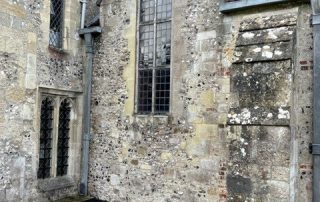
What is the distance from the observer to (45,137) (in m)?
9.15

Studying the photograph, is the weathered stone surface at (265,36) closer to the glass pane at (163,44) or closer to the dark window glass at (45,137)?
the glass pane at (163,44)

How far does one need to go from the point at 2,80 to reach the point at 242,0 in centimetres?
536

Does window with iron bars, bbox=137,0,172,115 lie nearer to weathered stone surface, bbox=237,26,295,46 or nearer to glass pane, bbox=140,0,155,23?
glass pane, bbox=140,0,155,23

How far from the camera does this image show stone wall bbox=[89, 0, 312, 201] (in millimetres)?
6609

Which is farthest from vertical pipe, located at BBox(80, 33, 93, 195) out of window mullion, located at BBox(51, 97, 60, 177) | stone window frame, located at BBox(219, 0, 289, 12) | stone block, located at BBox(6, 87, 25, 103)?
stone window frame, located at BBox(219, 0, 289, 12)

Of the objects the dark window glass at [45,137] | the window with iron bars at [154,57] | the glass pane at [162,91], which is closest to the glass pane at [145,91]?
the window with iron bars at [154,57]

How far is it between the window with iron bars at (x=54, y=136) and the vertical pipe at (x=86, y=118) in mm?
447

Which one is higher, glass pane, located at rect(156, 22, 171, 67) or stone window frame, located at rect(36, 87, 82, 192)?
glass pane, located at rect(156, 22, 171, 67)

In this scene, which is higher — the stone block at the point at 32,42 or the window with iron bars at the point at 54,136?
the stone block at the point at 32,42

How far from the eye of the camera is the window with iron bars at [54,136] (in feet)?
29.8

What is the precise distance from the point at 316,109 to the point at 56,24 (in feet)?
22.0

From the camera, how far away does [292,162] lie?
6.54 meters

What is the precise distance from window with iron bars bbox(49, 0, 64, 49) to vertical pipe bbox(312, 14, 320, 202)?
20.5 ft

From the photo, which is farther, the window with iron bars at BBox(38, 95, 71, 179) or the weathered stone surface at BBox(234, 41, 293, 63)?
the window with iron bars at BBox(38, 95, 71, 179)
